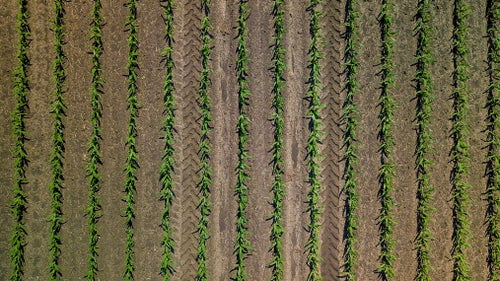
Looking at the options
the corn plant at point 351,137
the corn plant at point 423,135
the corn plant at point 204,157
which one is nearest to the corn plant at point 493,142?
the corn plant at point 423,135

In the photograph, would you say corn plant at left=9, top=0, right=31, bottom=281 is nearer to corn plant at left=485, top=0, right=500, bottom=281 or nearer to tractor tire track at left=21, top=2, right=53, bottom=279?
tractor tire track at left=21, top=2, right=53, bottom=279

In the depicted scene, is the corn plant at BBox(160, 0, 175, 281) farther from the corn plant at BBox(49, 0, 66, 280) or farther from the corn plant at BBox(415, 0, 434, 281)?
the corn plant at BBox(415, 0, 434, 281)

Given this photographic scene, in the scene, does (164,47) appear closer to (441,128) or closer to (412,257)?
(441,128)

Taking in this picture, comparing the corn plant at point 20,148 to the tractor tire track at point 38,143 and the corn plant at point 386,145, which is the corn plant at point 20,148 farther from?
the corn plant at point 386,145

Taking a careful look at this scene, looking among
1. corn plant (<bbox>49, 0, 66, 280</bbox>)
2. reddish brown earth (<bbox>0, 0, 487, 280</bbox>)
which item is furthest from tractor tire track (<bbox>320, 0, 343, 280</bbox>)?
corn plant (<bbox>49, 0, 66, 280</bbox>)

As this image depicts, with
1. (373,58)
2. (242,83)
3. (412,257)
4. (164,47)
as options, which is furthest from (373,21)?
(412,257)
